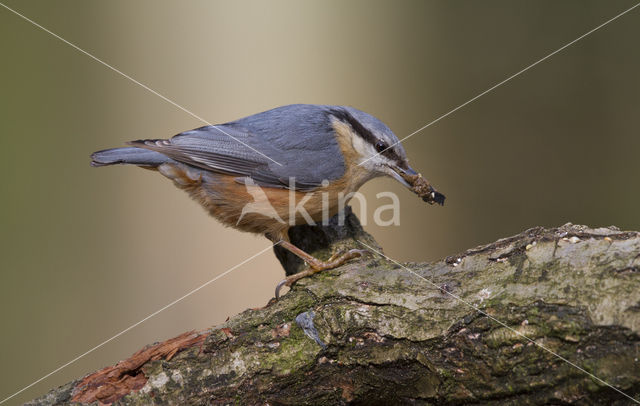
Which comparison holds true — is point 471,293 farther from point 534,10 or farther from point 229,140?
point 534,10

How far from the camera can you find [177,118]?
3.16 m

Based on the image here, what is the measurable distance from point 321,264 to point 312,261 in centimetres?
4

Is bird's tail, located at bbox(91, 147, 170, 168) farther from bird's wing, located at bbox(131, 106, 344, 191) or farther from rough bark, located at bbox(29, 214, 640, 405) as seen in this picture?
rough bark, located at bbox(29, 214, 640, 405)

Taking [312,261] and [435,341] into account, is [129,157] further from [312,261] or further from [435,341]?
[435,341]

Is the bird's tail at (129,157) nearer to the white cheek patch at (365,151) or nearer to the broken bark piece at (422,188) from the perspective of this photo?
the white cheek patch at (365,151)

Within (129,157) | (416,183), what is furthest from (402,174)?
(129,157)

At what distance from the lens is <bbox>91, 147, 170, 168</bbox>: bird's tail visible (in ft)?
6.77

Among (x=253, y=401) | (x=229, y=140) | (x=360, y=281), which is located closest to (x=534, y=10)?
(x=229, y=140)

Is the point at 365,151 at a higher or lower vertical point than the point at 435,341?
higher

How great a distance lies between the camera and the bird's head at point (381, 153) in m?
2.17

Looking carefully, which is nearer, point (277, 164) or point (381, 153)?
point (277, 164)

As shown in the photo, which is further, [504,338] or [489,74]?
[489,74]

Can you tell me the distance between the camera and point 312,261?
6.49 feet

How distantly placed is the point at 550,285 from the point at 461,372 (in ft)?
1.03
